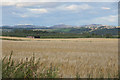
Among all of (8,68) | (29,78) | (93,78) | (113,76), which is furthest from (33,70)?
(113,76)

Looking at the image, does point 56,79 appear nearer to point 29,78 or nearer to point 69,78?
point 69,78

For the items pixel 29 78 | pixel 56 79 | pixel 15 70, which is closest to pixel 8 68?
pixel 15 70

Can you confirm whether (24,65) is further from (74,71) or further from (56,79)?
(74,71)

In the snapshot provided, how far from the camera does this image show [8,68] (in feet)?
12.0

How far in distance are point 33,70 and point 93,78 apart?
3.53 ft

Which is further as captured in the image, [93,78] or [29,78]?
[29,78]

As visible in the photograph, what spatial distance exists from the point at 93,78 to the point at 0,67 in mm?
1642

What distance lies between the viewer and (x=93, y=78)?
335 centimetres

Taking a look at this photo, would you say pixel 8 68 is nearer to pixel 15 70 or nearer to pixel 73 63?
pixel 15 70

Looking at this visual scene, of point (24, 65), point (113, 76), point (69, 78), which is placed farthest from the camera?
point (24, 65)

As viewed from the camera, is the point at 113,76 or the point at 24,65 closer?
the point at 113,76

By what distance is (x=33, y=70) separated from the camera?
3.64 metres

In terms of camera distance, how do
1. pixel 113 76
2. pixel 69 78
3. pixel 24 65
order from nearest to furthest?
pixel 69 78 → pixel 113 76 → pixel 24 65

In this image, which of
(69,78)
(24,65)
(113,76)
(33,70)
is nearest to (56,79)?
(69,78)
